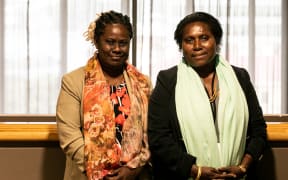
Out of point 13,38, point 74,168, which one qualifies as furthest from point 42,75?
point 74,168

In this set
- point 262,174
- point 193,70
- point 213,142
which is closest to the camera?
point 213,142

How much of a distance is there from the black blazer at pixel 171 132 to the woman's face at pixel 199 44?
0.10 meters

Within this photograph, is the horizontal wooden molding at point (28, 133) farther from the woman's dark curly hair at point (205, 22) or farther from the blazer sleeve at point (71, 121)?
the woman's dark curly hair at point (205, 22)

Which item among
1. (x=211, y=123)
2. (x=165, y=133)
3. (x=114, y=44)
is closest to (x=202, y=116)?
(x=211, y=123)

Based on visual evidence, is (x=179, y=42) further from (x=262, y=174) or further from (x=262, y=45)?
(x=262, y=45)

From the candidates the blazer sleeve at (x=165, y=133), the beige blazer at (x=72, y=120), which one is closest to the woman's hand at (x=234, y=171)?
the blazer sleeve at (x=165, y=133)

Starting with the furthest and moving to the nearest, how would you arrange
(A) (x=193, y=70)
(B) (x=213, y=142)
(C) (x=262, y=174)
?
1. (C) (x=262, y=174)
2. (A) (x=193, y=70)
3. (B) (x=213, y=142)

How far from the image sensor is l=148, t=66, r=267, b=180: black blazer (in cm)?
171

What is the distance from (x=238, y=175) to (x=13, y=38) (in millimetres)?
3201

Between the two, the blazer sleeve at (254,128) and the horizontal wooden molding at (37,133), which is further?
the horizontal wooden molding at (37,133)

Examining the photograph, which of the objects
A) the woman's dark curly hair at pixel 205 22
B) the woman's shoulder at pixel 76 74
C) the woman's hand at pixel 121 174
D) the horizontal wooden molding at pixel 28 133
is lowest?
the woman's hand at pixel 121 174

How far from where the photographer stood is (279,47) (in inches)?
183

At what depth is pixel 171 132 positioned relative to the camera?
1.75 meters

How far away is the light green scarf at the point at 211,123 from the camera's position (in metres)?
1.70
